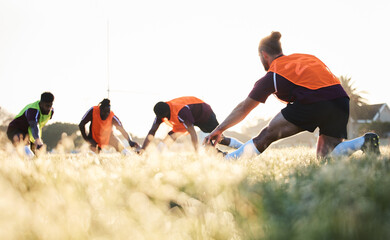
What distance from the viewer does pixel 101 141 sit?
811cm

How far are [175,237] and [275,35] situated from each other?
11.5 ft

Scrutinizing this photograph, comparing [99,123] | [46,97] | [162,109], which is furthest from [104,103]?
[162,109]

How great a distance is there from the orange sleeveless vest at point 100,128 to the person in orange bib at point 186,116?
1607mm

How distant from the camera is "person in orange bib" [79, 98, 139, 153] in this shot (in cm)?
769

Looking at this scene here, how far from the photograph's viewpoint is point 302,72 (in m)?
3.80

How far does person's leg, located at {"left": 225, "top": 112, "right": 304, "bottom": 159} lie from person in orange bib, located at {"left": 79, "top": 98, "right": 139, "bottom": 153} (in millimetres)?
4151

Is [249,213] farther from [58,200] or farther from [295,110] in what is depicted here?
[295,110]

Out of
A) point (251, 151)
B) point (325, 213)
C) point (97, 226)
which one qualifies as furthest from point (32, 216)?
point (251, 151)

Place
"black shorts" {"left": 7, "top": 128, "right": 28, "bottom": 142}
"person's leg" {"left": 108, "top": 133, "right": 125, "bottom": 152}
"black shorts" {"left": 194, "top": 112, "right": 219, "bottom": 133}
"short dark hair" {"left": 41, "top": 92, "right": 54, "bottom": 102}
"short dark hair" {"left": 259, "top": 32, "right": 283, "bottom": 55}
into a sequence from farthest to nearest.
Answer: "person's leg" {"left": 108, "top": 133, "right": 125, "bottom": 152}, "black shorts" {"left": 7, "top": 128, "right": 28, "bottom": 142}, "black shorts" {"left": 194, "top": 112, "right": 219, "bottom": 133}, "short dark hair" {"left": 41, "top": 92, "right": 54, "bottom": 102}, "short dark hair" {"left": 259, "top": 32, "right": 283, "bottom": 55}

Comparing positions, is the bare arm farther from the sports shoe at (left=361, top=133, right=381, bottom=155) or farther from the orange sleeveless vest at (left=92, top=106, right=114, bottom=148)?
the sports shoe at (left=361, top=133, right=381, bottom=155)

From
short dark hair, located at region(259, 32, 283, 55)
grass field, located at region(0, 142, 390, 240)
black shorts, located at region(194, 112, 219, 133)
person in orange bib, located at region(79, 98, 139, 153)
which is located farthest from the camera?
person in orange bib, located at region(79, 98, 139, 153)

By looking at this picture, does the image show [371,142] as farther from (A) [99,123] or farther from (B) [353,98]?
(B) [353,98]

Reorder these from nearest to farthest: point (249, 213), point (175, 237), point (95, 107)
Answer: point (175, 237) → point (249, 213) → point (95, 107)

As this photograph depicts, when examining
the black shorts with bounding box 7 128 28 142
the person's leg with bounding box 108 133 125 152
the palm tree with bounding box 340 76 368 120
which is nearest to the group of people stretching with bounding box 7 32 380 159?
the person's leg with bounding box 108 133 125 152
